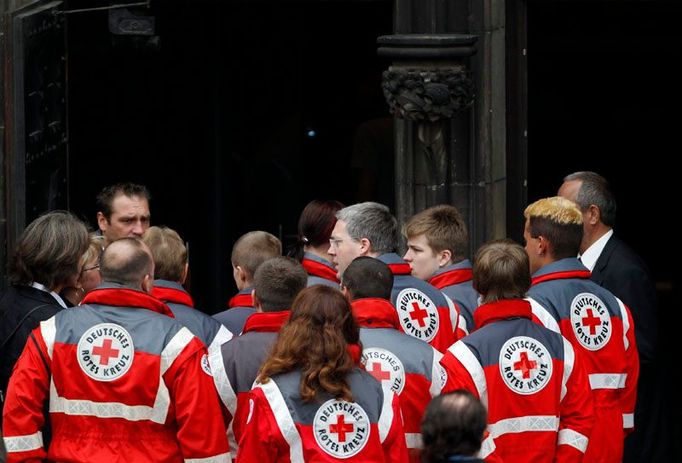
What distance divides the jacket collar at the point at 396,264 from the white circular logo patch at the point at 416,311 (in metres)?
0.12

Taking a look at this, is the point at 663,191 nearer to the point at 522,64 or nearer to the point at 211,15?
the point at 211,15

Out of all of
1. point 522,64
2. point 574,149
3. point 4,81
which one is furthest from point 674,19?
point 4,81

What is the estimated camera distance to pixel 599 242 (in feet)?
26.8

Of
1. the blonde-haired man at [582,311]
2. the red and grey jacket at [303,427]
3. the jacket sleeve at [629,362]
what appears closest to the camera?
the red and grey jacket at [303,427]

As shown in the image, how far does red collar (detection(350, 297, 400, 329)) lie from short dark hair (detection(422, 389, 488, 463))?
1815mm

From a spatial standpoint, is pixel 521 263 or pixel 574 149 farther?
pixel 574 149

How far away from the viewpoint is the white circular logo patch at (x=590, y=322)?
7.11 m

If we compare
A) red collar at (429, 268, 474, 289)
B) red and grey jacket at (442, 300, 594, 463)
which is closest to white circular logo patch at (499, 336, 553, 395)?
red and grey jacket at (442, 300, 594, 463)

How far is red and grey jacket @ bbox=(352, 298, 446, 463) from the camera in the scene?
6281 mm

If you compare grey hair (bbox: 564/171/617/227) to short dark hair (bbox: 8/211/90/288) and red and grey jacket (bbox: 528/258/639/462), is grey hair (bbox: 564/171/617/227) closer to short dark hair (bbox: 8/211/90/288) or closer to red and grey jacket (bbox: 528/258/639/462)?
red and grey jacket (bbox: 528/258/639/462)

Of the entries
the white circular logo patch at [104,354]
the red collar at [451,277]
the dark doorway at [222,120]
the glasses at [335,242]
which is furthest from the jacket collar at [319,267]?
the dark doorway at [222,120]

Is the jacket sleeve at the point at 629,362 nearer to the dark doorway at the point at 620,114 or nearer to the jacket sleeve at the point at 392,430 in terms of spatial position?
the jacket sleeve at the point at 392,430

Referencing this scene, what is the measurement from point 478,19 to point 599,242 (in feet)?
5.07

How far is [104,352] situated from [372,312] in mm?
1029
